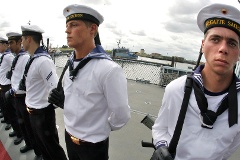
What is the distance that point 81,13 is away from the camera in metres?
1.89

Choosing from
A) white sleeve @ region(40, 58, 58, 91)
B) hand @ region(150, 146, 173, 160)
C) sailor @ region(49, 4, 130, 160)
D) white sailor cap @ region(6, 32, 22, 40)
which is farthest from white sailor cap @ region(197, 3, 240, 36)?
white sailor cap @ region(6, 32, 22, 40)

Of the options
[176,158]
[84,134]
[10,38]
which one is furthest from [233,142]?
[10,38]

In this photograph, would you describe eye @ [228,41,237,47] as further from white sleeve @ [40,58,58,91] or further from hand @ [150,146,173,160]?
white sleeve @ [40,58,58,91]

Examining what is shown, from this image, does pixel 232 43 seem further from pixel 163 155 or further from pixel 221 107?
pixel 163 155

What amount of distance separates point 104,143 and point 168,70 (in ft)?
27.9

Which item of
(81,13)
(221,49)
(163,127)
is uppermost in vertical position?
(81,13)

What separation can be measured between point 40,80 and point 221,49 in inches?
89.9

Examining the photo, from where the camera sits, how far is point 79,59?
76.0 inches

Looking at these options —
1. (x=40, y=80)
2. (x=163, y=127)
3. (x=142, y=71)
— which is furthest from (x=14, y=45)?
(x=142, y=71)

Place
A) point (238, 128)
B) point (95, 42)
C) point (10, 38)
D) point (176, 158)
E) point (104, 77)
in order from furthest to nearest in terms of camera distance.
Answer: point (10, 38), point (95, 42), point (104, 77), point (176, 158), point (238, 128)

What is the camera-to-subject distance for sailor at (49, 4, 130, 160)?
1765 mm

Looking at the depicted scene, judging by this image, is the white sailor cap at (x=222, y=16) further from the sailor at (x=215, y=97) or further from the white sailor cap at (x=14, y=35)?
the white sailor cap at (x=14, y=35)

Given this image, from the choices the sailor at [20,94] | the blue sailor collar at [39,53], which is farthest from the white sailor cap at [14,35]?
the blue sailor collar at [39,53]

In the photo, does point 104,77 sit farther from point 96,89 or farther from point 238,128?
point 238,128
